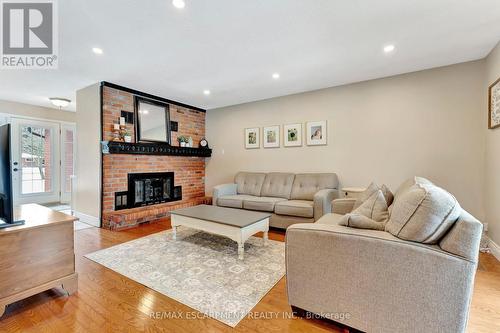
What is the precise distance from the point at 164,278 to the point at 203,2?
7.73 ft

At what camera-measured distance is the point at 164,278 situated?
2021 millimetres

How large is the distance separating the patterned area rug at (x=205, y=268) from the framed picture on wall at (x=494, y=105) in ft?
9.04

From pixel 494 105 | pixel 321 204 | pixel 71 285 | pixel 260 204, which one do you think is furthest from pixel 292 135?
pixel 71 285

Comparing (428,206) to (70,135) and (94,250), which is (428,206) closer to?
(94,250)

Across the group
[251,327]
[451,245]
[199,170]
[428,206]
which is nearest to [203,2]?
[428,206]

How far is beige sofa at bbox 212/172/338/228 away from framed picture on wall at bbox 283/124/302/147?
1.97 ft

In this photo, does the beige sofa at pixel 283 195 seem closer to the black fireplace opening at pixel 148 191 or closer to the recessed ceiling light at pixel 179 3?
the black fireplace opening at pixel 148 191

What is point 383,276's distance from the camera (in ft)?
4.03

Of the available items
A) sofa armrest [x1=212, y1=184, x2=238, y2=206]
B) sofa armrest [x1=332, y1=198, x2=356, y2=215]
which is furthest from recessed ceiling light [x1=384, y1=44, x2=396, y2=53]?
sofa armrest [x1=212, y1=184, x2=238, y2=206]

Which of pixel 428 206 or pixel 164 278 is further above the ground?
pixel 428 206

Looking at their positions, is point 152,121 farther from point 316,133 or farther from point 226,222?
point 316,133

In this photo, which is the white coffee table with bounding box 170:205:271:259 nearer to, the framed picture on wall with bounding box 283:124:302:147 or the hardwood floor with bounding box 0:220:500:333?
the hardwood floor with bounding box 0:220:500:333

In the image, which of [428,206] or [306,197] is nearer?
[428,206]

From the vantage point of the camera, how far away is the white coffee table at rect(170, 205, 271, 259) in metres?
2.38
